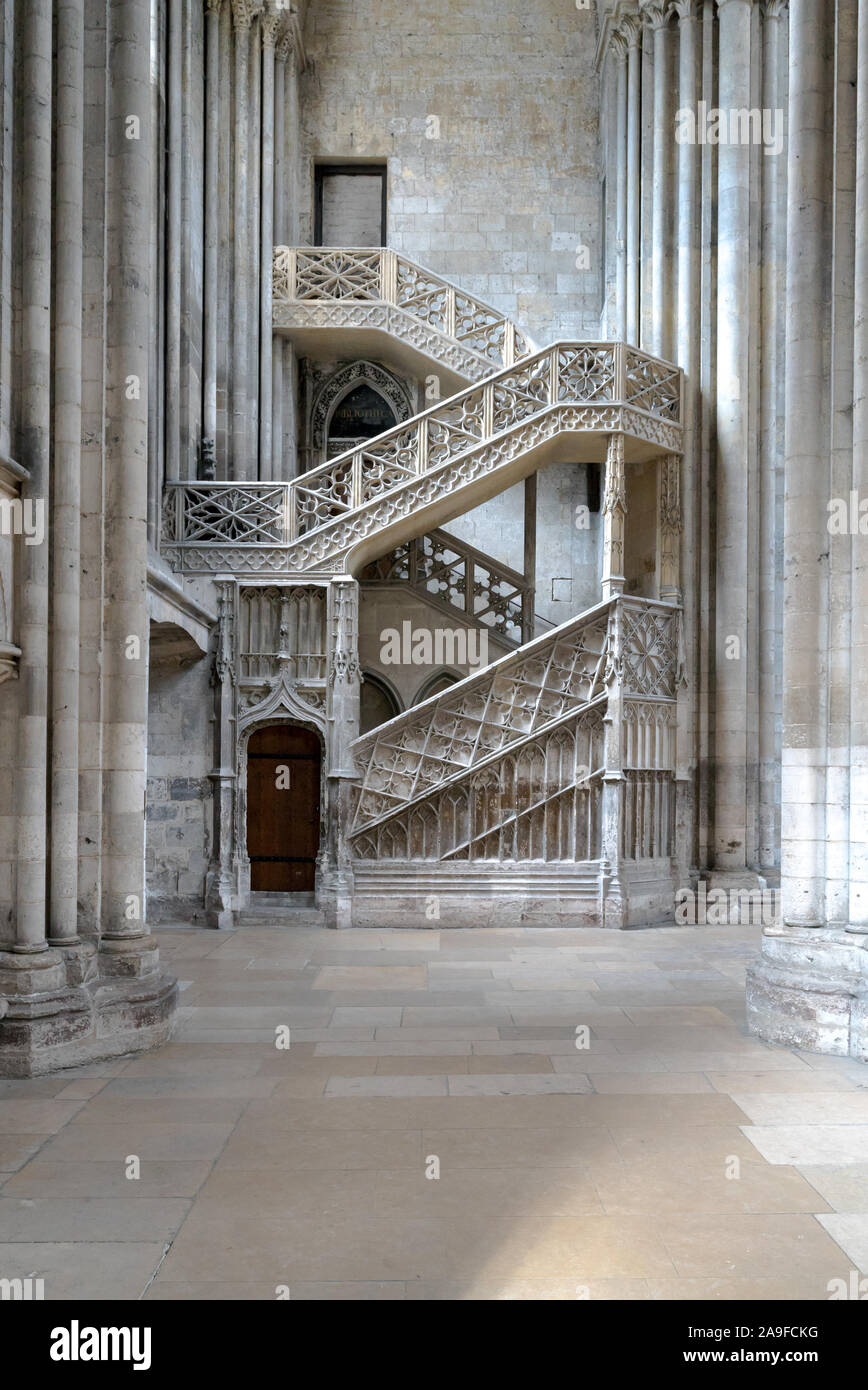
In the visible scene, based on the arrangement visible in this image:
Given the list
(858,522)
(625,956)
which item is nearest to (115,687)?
(858,522)

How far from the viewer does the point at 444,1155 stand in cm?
565

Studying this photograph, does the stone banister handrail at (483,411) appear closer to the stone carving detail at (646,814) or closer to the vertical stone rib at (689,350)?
the vertical stone rib at (689,350)

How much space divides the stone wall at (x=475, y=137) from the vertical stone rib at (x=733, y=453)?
15.7 ft

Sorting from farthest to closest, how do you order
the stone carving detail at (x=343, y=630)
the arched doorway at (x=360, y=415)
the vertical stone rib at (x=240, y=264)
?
the arched doorway at (x=360, y=415)
the vertical stone rib at (x=240, y=264)
the stone carving detail at (x=343, y=630)

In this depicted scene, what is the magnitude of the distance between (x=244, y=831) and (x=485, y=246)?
11512mm

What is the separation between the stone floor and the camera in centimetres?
435

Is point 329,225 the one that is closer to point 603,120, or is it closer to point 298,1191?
point 603,120

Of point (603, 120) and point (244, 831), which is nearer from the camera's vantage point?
point (244, 831)

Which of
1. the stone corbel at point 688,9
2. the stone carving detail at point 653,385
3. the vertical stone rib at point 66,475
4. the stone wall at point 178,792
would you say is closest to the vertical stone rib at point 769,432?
the stone corbel at point 688,9

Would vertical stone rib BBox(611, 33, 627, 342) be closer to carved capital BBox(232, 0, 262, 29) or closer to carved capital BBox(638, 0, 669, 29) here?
carved capital BBox(638, 0, 669, 29)

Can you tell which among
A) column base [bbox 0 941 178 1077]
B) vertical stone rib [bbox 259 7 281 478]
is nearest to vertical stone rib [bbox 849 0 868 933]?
column base [bbox 0 941 178 1077]

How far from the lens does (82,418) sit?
7.86m

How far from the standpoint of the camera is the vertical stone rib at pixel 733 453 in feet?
47.2

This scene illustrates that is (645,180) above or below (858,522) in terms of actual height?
above
